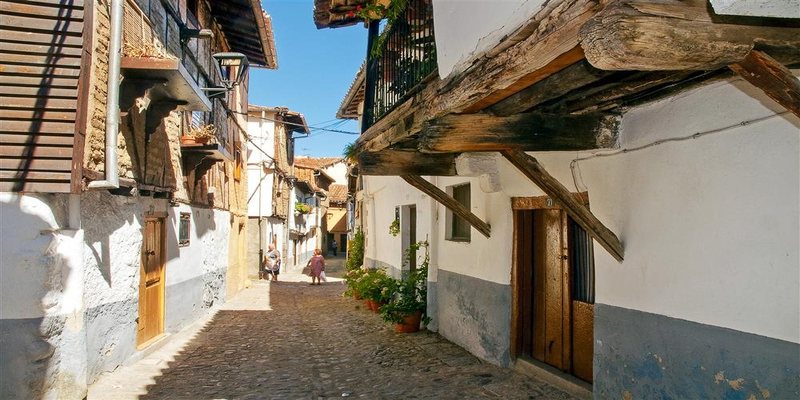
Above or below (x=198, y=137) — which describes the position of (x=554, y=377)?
below

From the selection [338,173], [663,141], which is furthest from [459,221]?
[338,173]

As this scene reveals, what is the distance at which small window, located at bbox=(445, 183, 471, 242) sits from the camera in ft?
24.9

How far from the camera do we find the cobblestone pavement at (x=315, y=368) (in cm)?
562

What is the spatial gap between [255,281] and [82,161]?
14475 mm

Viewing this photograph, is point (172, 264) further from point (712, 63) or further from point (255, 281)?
point (255, 281)

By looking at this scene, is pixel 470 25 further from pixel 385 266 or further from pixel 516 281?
pixel 385 266

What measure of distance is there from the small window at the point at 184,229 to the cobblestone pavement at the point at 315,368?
155cm

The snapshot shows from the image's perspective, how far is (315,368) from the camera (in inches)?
269

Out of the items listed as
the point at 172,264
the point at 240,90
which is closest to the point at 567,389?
the point at 172,264

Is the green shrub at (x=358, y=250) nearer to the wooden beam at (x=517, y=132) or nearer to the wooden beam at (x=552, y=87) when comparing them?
the wooden beam at (x=517, y=132)

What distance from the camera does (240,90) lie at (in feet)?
48.2

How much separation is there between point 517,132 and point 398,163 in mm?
2150

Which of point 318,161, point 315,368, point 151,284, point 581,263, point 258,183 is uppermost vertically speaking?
point 318,161

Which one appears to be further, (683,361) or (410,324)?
(410,324)
